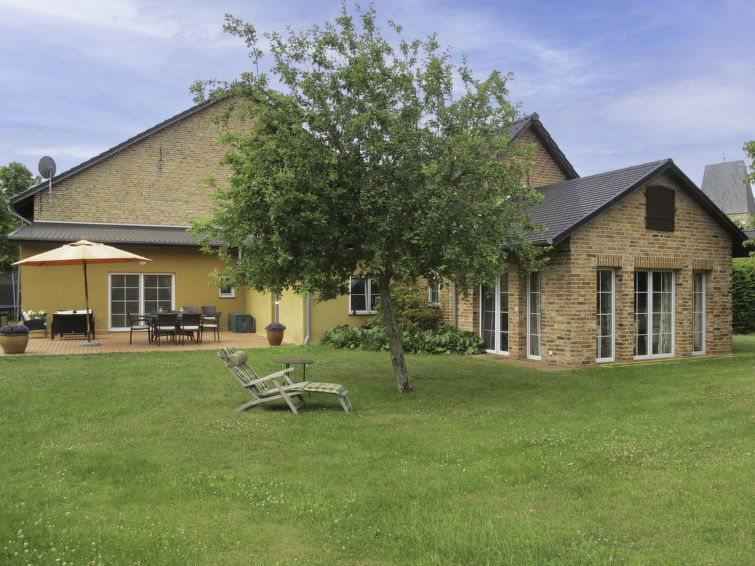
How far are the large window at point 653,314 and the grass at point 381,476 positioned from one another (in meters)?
3.78

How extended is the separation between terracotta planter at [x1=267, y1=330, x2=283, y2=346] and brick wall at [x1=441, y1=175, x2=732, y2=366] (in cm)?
506

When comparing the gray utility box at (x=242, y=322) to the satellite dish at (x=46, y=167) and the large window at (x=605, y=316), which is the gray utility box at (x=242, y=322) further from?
the large window at (x=605, y=316)

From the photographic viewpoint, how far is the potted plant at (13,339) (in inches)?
529

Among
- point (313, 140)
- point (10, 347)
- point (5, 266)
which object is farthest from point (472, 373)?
point (5, 266)

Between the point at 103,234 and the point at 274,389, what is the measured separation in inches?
537

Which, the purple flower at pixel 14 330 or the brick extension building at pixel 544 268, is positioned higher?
the brick extension building at pixel 544 268

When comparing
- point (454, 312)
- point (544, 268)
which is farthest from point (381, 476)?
point (454, 312)

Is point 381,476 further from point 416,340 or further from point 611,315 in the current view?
point 416,340

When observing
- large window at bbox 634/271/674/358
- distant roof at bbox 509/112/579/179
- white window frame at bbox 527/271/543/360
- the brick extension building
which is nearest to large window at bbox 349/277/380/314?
the brick extension building

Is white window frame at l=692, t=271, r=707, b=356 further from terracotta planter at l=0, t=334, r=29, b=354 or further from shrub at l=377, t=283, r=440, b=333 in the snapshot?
terracotta planter at l=0, t=334, r=29, b=354

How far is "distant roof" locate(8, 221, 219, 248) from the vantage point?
17.9 m

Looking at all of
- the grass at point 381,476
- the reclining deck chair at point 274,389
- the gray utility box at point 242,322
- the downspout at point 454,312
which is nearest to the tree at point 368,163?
the reclining deck chair at point 274,389

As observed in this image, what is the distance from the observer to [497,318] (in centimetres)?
1438

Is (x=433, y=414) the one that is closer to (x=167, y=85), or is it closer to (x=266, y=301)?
(x=167, y=85)
